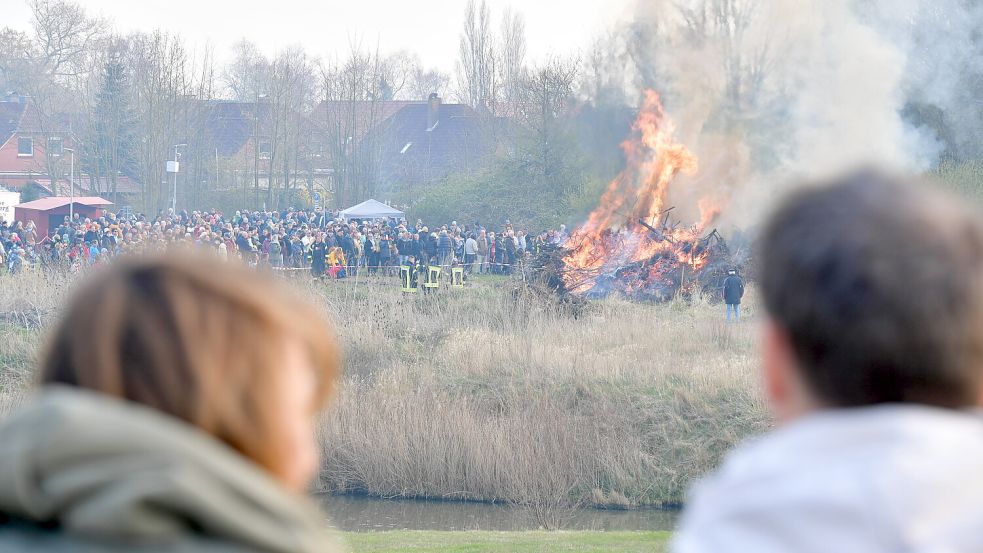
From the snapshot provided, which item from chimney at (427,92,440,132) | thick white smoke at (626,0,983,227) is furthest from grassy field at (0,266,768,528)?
chimney at (427,92,440,132)

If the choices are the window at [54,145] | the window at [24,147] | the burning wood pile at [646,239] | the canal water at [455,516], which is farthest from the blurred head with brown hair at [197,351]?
the window at [24,147]

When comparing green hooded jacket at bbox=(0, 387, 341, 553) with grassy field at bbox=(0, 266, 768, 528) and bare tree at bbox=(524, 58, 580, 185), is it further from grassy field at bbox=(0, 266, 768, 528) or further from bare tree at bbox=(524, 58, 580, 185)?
bare tree at bbox=(524, 58, 580, 185)

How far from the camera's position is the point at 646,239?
2731 cm

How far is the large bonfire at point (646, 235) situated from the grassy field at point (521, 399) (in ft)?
15.3

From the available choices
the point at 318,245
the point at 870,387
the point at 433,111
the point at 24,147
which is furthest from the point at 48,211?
the point at 870,387

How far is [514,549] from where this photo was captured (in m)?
9.83

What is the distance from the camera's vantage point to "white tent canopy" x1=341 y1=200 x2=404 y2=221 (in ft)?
127

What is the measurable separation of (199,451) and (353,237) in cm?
2706

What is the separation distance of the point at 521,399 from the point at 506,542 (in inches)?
227

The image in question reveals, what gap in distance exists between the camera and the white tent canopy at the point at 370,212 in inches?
1528

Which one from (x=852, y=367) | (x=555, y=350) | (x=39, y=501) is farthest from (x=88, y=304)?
(x=555, y=350)

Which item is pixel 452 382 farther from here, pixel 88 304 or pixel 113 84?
pixel 113 84

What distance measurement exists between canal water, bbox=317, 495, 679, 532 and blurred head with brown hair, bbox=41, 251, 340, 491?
12.4m

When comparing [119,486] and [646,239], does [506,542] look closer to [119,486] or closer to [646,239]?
[119,486]
